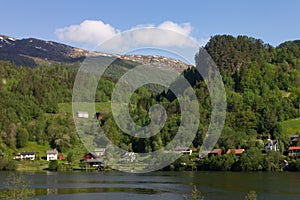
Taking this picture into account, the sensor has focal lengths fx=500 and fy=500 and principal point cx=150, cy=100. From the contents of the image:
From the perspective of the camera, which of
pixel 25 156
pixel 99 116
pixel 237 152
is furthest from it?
pixel 99 116

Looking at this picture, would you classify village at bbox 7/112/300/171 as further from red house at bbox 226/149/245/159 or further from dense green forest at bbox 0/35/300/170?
dense green forest at bbox 0/35/300/170

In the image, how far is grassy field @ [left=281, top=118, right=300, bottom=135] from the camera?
122 meters

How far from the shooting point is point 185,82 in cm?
15875

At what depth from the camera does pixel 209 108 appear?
473 feet

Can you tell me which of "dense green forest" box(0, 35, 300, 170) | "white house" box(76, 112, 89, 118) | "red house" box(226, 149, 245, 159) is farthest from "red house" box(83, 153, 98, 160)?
"red house" box(226, 149, 245, 159)

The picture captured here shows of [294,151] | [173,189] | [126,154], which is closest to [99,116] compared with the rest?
[126,154]

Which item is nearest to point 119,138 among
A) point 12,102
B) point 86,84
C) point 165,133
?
point 165,133

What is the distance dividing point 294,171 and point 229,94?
53.9 metres

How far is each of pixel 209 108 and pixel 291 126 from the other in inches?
1054

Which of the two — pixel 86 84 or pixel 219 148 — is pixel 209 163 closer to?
pixel 219 148

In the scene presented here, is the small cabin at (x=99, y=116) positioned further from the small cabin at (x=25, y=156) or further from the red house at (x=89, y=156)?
the small cabin at (x=25, y=156)

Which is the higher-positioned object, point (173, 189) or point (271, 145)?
point (271, 145)

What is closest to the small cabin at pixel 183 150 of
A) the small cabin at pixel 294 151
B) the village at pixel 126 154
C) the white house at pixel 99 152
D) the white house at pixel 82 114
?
the village at pixel 126 154

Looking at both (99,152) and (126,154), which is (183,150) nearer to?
(126,154)
